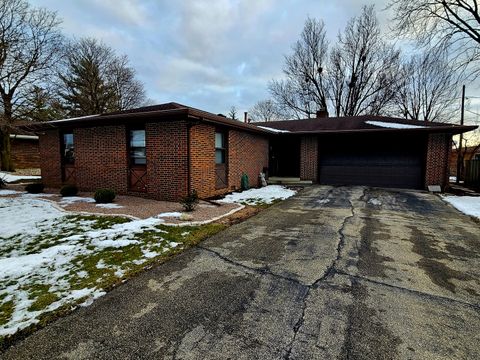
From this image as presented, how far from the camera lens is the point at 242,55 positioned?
1931 cm

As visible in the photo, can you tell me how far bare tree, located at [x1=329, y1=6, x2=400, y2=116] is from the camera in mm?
24531

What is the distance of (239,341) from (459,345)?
1.81 m

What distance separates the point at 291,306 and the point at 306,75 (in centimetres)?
2841

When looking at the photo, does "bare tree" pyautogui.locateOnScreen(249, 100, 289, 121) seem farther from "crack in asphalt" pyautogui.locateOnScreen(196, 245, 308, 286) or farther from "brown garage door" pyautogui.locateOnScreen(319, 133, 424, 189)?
"crack in asphalt" pyautogui.locateOnScreen(196, 245, 308, 286)

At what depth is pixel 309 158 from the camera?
47.0 feet

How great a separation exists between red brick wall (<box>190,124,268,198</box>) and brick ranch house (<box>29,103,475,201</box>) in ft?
0.11

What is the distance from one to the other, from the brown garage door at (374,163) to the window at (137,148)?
9637 mm

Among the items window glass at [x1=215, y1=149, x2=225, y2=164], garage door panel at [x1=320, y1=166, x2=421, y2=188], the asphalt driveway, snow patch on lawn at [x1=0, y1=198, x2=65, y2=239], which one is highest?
window glass at [x1=215, y1=149, x2=225, y2=164]

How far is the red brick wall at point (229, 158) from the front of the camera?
27.5 feet

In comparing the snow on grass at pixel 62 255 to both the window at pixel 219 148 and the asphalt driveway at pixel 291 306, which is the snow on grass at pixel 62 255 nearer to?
the asphalt driveway at pixel 291 306

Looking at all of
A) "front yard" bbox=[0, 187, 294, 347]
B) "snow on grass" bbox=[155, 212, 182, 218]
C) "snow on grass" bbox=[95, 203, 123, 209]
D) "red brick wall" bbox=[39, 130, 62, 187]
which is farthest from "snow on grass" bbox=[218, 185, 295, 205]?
"red brick wall" bbox=[39, 130, 62, 187]

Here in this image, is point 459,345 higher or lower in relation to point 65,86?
lower

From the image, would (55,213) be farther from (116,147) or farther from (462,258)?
(462,258)

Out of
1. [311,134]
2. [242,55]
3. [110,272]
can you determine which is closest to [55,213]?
[110,272]
